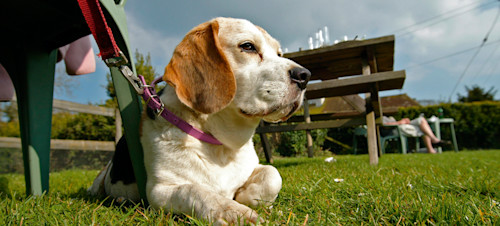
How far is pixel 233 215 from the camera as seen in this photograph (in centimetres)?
116

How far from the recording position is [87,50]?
2.78 m

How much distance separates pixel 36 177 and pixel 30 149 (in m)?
0.20

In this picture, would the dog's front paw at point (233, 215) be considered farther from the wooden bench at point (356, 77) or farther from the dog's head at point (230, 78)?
the wooden bench at point (356, 77)

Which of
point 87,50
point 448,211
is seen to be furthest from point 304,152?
point 448,211

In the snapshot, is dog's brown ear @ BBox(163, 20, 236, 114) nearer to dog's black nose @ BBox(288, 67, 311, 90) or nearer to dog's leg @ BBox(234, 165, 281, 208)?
dog's black nose @ BBox(288, 67, 311, 90)

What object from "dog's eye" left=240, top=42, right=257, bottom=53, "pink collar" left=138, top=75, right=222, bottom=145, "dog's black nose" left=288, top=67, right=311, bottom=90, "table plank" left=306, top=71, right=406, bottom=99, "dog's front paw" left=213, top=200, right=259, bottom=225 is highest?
"table plank" left=306, top=71, right=406, bottom=99

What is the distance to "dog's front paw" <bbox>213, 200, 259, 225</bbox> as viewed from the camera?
44.4 inches

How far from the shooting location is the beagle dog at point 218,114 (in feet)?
5.02

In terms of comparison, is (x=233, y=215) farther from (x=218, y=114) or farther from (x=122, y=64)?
(x=122, y=64)

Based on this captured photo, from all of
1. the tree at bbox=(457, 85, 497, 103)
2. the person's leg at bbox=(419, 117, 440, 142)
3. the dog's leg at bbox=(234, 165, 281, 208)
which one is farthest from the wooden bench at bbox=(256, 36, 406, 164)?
the tree at bbox=(457, 85, 497, 103)

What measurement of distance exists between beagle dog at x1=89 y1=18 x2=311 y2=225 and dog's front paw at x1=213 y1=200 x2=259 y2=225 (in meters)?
0.23

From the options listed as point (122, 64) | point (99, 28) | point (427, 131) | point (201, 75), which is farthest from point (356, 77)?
point (427, 131)

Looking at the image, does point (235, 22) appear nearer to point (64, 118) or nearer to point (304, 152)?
point (64, 118)

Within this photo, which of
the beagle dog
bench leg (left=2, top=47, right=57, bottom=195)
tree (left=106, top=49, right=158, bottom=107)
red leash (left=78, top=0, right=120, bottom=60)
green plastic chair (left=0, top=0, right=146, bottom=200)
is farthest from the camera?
tree (left=106, top=49, right=158, bottom=107)
